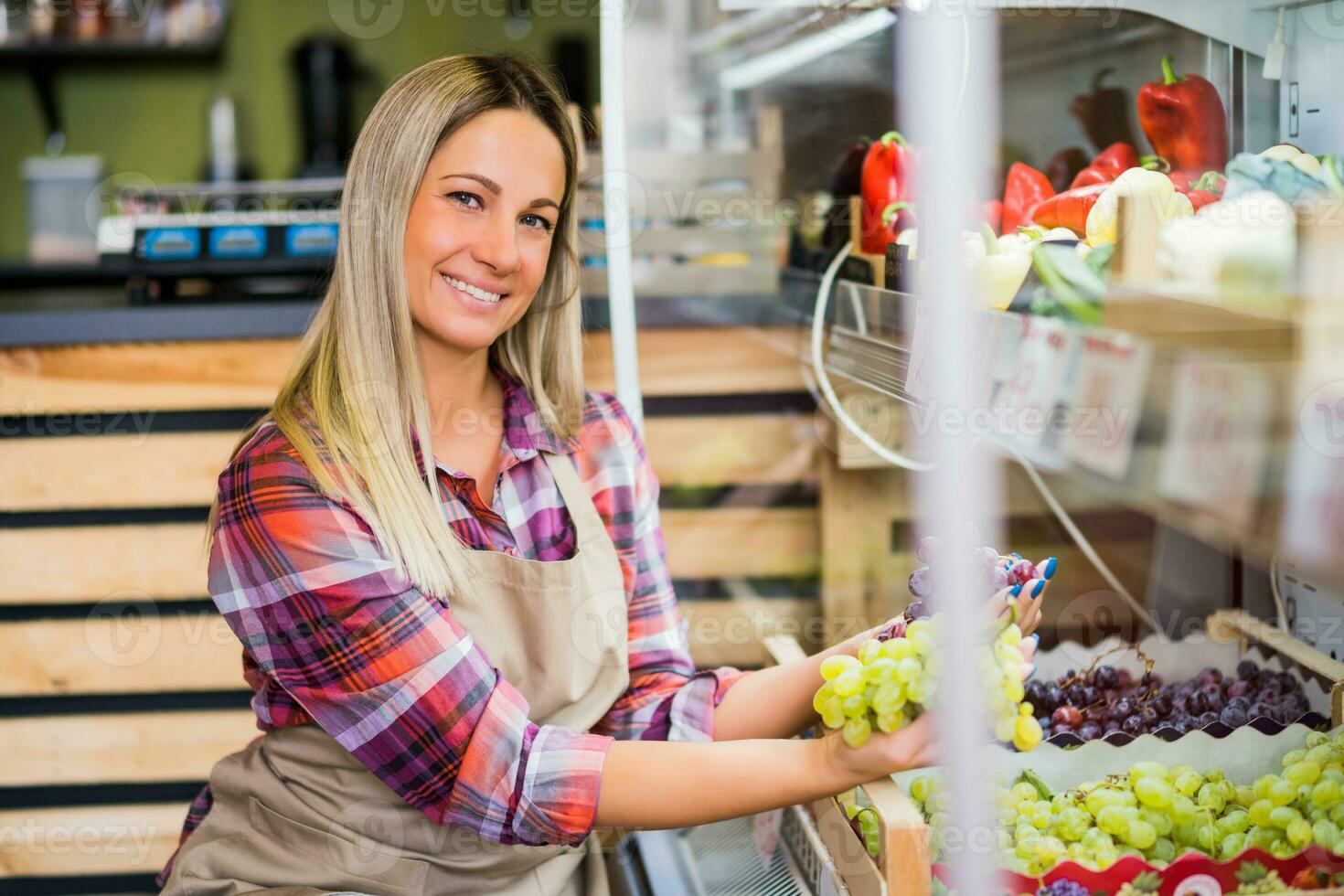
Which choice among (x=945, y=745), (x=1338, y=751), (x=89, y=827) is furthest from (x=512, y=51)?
(x=89, y=827)

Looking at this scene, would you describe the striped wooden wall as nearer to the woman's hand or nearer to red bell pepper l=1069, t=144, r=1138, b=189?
red bell pepper l=1069, t=144, r=1138, b=189

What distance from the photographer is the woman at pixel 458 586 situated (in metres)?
1.07

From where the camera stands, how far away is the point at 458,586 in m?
1.17

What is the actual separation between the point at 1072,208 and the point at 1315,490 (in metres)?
0.54

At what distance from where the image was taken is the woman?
1.07 metres

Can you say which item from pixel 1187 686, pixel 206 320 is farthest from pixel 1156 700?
pixel 206 320

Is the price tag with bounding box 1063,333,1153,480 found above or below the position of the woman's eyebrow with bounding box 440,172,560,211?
below

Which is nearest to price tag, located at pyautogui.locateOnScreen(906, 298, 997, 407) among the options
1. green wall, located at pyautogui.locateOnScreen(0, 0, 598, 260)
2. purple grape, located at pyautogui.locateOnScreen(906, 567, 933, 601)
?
purple grape, located at pyautogui.locateOnScreen(906, 567, 933, 601)

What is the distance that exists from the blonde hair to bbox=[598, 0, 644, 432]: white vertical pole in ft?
1.03

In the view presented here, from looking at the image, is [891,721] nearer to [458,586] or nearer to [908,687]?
[908,687]

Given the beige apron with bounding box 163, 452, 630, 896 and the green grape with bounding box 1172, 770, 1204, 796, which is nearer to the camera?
the green grape with bounding box 1172, 770, 1204, 796

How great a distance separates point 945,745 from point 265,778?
78 centimetres

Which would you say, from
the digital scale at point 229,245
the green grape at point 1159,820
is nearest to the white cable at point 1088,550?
the green grape at point 1159,820

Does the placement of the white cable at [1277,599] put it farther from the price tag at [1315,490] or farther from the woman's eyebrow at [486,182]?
the woman's eyebrow at [486,182]
